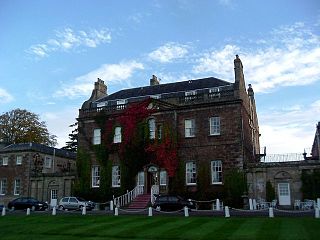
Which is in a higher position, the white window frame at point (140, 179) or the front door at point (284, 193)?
the white window frame at point (140, 179)

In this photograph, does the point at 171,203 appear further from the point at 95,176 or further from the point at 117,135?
the point at 95,176

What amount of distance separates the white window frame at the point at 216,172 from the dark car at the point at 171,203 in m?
4.51

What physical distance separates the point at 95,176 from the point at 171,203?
40.8ft

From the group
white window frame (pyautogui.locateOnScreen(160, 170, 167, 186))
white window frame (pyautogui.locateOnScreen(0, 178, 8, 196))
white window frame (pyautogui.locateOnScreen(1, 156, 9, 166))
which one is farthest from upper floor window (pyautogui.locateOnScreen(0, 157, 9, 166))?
white window frame (pyautogui.locateOnScreen(160, 170, 167, 186))

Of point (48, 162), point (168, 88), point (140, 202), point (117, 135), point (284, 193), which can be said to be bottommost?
point (140, 202)

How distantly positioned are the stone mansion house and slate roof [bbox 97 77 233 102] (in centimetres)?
14

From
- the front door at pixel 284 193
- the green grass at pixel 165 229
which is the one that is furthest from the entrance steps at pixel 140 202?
the front door at pixel 284 193

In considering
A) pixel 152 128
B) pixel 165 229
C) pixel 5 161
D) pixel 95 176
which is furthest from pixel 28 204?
pixel 165 229

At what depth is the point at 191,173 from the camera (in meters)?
36.4

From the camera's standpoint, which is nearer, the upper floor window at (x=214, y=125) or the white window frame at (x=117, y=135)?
the upper floor window at (x=214, y=125)

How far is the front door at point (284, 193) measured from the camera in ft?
108

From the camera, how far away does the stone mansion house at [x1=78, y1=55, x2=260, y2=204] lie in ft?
116

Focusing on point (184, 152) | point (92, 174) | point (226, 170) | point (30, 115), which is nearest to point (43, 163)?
point (92, 174)

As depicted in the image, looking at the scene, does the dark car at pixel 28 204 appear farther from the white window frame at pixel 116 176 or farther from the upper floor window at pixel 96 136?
the upper floor window at pixel 96 136
